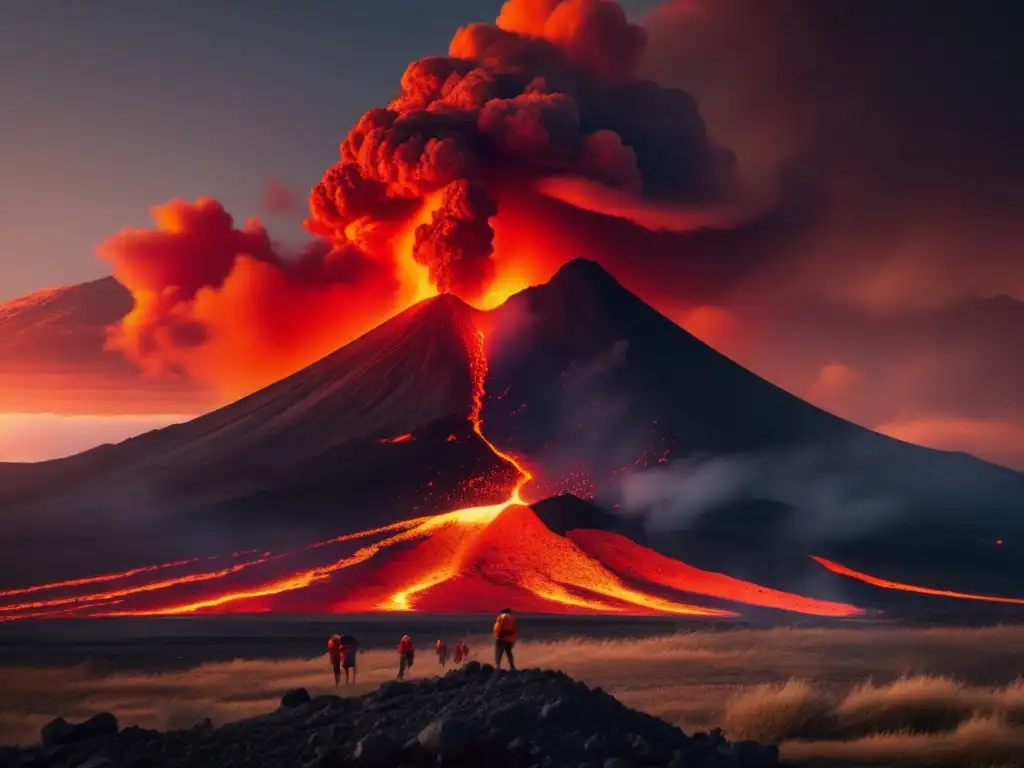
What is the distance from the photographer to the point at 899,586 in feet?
376

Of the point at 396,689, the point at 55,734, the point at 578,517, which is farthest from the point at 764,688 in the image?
the point at 578,517

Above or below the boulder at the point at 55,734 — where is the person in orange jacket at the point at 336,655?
above

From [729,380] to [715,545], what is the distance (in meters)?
48.3

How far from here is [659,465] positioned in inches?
5226

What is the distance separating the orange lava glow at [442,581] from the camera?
92562mm

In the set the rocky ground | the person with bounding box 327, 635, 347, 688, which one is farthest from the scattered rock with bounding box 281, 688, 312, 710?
the person with bounding box 327, 635, 347, 688

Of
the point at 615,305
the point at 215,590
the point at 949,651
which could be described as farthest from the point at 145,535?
the point at 949,651

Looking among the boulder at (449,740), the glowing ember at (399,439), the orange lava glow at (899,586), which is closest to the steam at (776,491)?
the orange lava glow at (899,586)

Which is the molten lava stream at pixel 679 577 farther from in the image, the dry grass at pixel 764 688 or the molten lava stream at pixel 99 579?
the dry grass at pixel 764 688

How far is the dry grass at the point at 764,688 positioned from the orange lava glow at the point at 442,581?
38.9 meters

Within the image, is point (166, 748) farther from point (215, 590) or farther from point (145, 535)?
point (145, 535)

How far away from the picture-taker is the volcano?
328 feet

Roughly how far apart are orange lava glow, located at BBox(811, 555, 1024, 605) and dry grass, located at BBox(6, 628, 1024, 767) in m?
58.9

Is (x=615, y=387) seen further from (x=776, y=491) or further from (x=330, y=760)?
(x=330, y=760)
